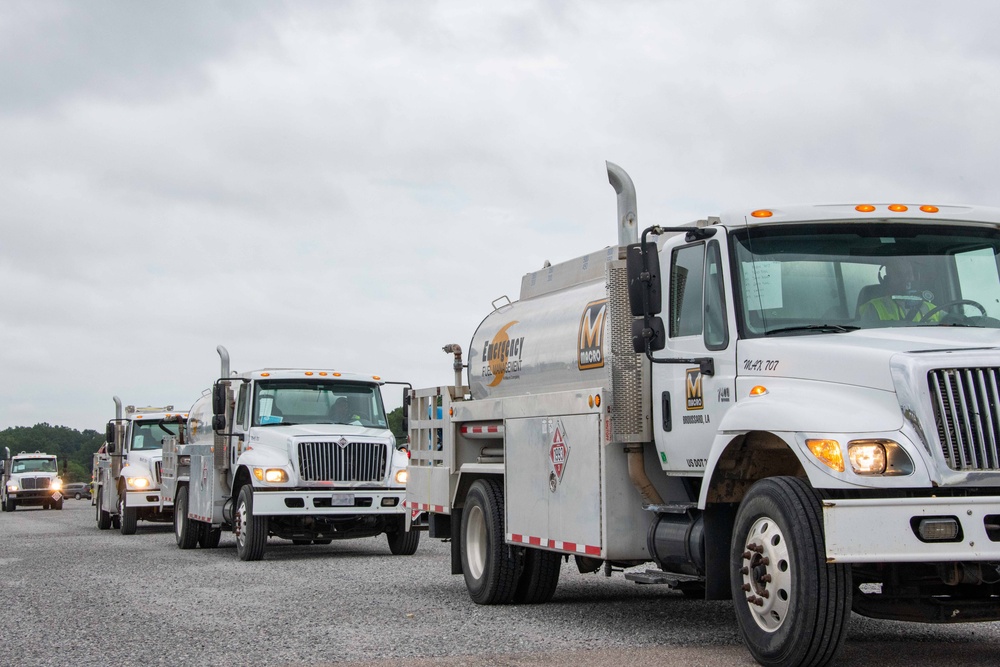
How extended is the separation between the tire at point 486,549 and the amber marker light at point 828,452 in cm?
487

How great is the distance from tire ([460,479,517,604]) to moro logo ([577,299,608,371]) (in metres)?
2.07

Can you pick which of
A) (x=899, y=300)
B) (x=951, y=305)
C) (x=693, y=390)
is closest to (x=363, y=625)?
(x=693, y=390)

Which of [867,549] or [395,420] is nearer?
[867,549]

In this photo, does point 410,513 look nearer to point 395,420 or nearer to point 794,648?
point 395,420

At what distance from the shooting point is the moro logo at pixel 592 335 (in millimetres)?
9930

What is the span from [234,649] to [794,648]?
3.97 m

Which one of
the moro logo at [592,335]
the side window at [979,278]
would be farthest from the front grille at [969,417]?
the moro logo at [592,335]

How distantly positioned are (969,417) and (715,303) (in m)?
2.06

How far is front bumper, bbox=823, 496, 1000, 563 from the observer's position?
6684mm

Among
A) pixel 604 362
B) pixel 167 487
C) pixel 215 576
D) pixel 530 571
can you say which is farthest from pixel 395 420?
pixel 604 362

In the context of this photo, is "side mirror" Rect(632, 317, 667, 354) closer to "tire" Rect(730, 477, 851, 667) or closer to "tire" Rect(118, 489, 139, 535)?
"tire" Rect(730, 477, 851, 667)

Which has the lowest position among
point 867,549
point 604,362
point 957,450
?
point 867,549

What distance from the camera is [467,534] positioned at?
12.4 meters

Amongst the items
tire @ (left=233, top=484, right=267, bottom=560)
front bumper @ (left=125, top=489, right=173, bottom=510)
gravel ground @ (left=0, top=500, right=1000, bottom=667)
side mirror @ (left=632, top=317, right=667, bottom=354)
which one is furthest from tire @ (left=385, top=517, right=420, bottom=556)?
side mirror @ (left=632, top=317, right=667, bottom=354)
